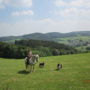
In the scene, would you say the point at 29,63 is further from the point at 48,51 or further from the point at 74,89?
the point at 48,51

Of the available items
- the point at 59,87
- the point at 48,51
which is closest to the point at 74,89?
the point at 59,87

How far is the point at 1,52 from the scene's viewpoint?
9762 cm

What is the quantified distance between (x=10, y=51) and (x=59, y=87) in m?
82.3

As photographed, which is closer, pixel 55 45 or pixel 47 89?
pixel 47 89

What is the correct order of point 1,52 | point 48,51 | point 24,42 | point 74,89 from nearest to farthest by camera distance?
point 74,89 → point 1,52 → point 48,51 → point 24,42

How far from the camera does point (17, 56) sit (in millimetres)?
89688

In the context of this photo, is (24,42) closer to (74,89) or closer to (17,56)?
(17,56)

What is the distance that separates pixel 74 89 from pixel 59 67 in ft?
34.4

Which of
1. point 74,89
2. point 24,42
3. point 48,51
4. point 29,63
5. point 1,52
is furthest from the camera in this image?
point 24,42

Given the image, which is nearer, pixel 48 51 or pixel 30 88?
pixel 30 88

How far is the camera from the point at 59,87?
15391 mm

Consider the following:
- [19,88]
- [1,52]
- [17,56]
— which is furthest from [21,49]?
[19,88]

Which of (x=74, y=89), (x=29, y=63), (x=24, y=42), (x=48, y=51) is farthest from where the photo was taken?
(x=24, y=42)

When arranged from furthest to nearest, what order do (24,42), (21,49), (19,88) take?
(24,42) < (21,49) < (19,88)
